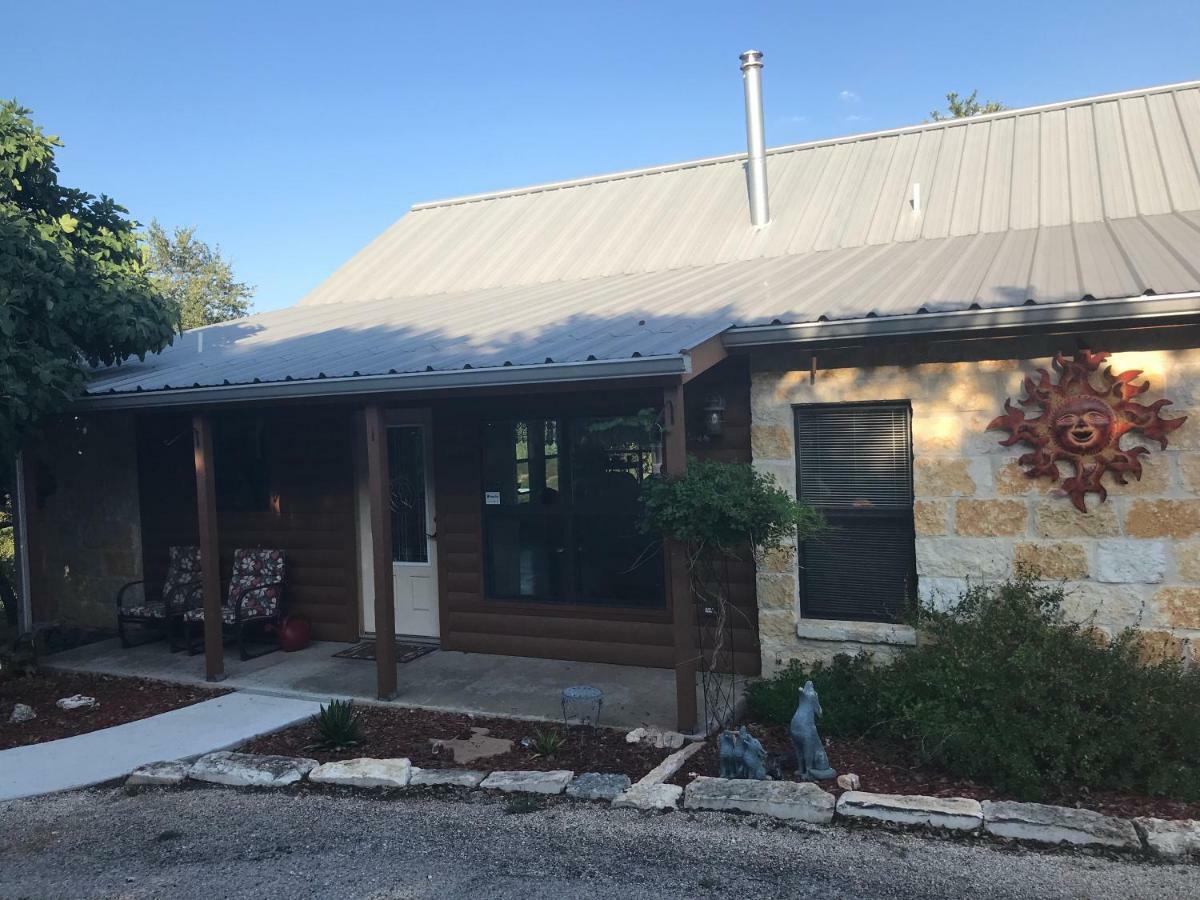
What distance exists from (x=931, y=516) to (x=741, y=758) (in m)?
2.21

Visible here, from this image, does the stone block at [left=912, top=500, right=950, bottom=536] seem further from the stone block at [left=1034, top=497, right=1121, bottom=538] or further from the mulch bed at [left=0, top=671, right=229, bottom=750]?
the mulch bed at [left=0, top=671, right=229, bottom=750]

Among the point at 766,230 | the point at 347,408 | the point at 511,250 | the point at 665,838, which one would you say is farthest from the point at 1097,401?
Answer: the point at 511,250

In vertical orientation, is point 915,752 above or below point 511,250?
below

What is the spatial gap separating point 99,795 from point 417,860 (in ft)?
7.52

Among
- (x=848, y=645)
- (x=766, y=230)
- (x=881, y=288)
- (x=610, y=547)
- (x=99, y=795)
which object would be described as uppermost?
(x=766, y=230)

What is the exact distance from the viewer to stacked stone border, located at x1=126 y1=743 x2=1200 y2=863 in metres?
3.96

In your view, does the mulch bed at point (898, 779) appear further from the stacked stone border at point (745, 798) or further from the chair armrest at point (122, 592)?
the chair armrest at point (122, 592)

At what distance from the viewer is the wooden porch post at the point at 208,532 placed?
7.35 m

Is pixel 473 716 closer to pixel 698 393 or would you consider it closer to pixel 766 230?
pixel 698 393

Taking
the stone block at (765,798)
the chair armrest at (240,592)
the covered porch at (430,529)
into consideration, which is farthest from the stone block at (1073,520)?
the chair armrest at (240,592)

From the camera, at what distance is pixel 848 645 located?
6.30 meters

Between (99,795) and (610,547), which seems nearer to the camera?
(99,795)

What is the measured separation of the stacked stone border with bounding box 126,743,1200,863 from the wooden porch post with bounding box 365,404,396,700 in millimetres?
1260

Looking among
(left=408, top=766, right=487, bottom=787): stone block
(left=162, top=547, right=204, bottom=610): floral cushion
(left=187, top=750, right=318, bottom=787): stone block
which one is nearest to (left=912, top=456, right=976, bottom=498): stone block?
(left=408, top=766, right=487, bottom=787): stone block
